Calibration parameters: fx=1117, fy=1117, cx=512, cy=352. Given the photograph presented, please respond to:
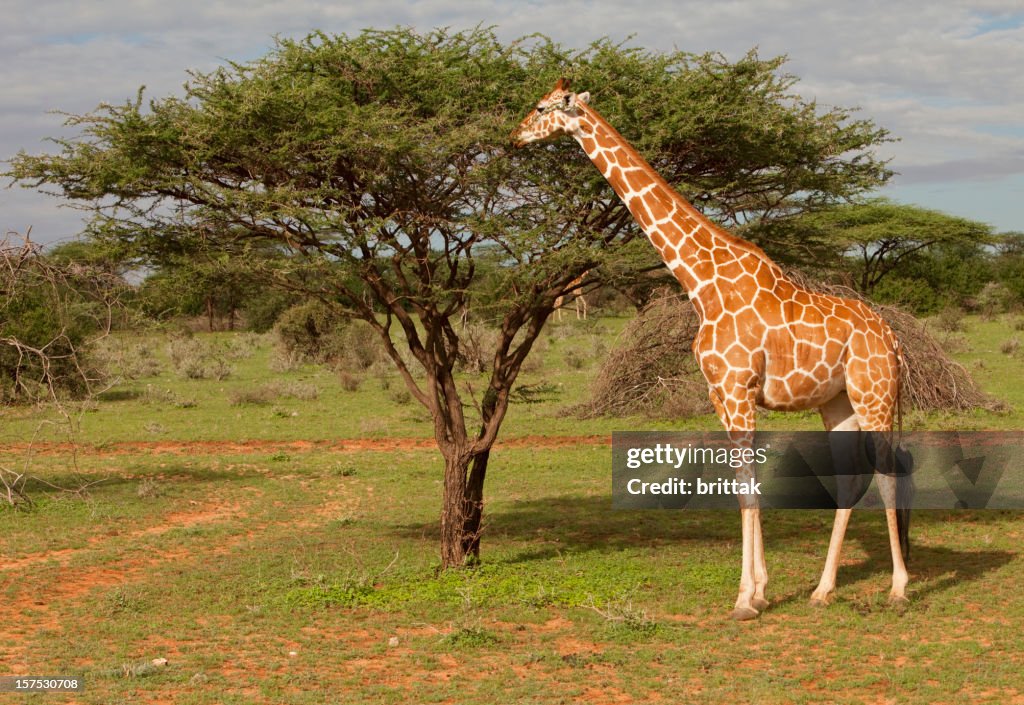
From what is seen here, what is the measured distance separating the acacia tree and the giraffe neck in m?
0.62

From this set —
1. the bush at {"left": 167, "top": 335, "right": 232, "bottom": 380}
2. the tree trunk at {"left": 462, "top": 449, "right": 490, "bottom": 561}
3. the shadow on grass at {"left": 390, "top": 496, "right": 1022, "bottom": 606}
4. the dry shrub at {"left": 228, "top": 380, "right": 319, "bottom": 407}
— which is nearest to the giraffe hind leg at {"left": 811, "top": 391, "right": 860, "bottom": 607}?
the shadow on grass at {"left": 390, "top": 496, "right": 1022, "bottom": 606}

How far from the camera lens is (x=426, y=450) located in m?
18.5

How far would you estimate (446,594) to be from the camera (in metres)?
9.82

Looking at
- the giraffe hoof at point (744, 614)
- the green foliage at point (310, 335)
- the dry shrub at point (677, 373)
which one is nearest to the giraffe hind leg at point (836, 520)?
the giraffe hoof at point (744, 614)

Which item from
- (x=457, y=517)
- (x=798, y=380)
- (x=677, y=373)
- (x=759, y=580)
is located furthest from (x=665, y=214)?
(x=677, y=373)

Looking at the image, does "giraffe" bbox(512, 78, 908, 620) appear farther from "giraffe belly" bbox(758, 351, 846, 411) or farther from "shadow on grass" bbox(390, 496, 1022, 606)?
"shadow on grass" bbox(390, 496, 1022, 606)

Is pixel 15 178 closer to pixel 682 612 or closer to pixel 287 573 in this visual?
pixel 287 573

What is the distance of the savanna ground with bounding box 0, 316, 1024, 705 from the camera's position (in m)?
7.58

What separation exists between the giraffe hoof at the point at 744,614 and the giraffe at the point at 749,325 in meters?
0.17

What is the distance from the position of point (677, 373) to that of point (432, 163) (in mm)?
10630

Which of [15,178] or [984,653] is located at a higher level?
[15,178]

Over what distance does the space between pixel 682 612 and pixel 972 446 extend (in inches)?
377

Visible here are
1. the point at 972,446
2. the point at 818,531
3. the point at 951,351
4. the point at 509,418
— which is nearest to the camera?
the point at 818,531

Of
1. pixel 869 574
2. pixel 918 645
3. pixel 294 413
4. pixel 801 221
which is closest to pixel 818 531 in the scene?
pixel 869 574
